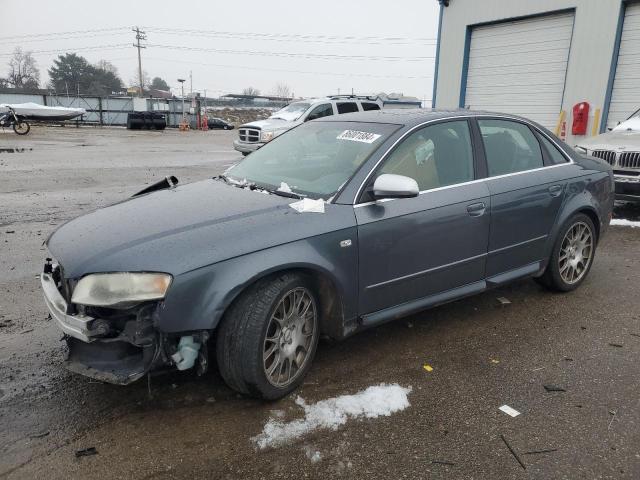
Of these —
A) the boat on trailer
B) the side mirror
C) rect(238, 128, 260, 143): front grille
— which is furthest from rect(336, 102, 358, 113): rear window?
the boat on trailer

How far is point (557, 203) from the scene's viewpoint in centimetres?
431

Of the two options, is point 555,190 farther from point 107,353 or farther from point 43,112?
point 43,112

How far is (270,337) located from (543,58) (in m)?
13.4

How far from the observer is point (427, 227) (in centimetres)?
343

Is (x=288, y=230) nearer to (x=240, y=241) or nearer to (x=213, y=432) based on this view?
(x=240, y=241)

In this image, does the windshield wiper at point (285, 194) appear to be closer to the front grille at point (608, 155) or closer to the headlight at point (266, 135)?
the front grille at point (608, 155)

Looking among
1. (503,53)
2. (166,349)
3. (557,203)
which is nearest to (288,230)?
(166,349)

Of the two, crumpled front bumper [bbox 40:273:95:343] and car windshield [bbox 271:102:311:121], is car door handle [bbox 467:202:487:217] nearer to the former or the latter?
crumpled front bumper [bbox 40:273:95:343]

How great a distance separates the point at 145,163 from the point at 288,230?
1274 centimetres

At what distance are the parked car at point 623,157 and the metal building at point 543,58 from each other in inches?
188

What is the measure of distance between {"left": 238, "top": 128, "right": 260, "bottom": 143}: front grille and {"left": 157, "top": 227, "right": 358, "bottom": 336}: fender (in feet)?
43.3

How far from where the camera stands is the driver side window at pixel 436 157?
3510 mm

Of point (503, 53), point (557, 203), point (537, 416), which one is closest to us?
point (537, 416)

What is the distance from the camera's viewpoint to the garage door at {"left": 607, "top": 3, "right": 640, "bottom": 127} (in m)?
11.7
